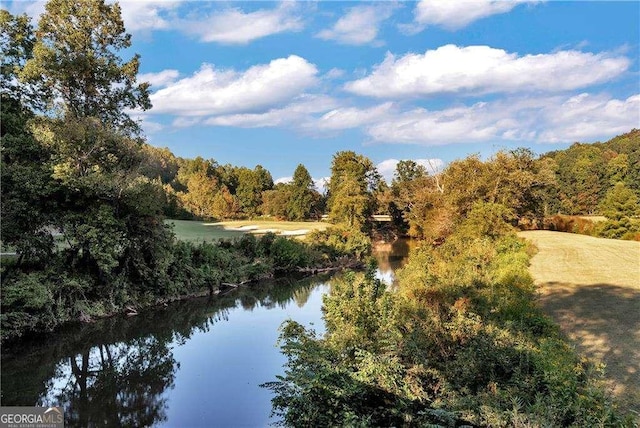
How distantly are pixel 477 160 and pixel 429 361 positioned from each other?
33.0 meters

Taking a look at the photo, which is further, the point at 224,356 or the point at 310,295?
the point at 310,295

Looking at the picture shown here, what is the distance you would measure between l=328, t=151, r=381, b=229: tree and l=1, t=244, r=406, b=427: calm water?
88.7 ft

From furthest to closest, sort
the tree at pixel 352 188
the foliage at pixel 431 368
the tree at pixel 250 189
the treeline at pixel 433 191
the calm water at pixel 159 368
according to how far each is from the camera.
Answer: the tree at pixel 250 189
the tree at pixel 352 188
the treeline at pixel 433 191
the calm water at pixel 159 368
the foliage at pixel 431 368

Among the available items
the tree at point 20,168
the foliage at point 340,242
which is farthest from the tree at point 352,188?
the tree at point 20,168

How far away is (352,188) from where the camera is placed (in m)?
50.5

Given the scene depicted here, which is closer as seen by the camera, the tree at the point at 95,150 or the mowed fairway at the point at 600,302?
the mowed fairway at the point at 600,302

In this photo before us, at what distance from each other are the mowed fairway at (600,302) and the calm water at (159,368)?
25.4 feet

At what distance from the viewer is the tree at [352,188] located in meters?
49.6

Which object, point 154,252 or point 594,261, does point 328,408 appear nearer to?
point 154,252

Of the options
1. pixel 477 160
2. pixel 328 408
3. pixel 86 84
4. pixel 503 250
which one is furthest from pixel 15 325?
pixel 477 160

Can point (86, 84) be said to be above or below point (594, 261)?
above

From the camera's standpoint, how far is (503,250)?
26297 mm

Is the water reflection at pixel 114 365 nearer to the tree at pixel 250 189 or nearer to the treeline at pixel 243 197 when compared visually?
the treeline at pixel 243 197

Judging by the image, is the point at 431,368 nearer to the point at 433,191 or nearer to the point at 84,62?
the point at 84,62
